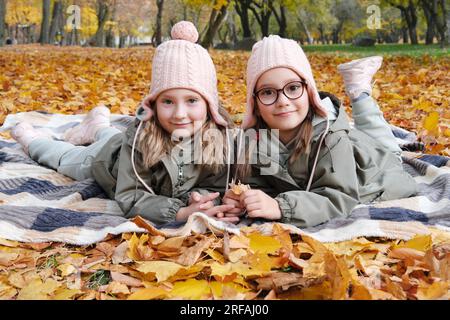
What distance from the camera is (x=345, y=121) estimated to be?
2.84m

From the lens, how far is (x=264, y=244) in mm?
2324

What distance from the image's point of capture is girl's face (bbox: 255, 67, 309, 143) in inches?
106

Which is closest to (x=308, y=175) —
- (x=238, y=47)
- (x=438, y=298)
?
(x=438, y=298)

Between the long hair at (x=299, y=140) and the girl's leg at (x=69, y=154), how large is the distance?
1.19 metres

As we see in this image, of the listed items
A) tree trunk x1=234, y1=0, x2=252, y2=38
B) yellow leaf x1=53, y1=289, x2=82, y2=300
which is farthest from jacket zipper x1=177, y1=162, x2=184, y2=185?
tree trunk x1=234, y1=0, x2=252, y2=38

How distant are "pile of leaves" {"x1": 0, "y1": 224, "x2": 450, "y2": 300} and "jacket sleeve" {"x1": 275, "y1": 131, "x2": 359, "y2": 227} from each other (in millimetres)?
153

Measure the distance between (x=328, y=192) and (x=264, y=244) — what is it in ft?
1.66

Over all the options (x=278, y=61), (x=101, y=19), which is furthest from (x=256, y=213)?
(x=101, y=19)

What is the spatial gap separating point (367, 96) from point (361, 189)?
→ 2.91 ft

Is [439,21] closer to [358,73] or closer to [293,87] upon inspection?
[358,73]

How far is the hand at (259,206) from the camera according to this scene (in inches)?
99.3

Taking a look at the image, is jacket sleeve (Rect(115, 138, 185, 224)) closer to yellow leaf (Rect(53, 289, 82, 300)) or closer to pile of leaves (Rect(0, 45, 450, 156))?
yellow leaf (Rect(53, 289, 82, 300))

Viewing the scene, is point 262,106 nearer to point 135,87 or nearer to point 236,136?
point 236,136

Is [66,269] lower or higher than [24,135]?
lower
